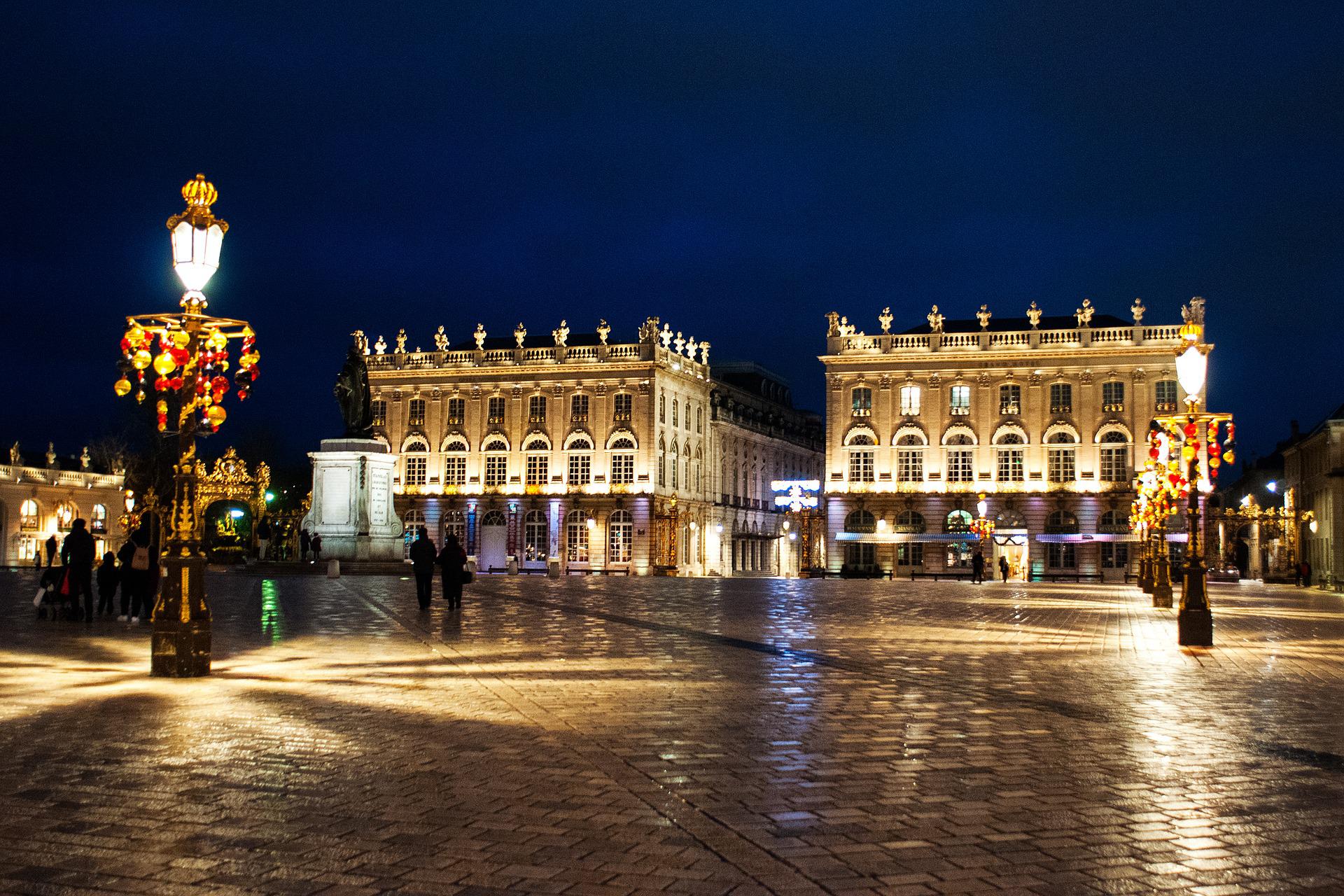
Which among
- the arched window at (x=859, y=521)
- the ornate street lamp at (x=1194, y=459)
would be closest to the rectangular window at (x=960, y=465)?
the arched window at (x=859, y=521)

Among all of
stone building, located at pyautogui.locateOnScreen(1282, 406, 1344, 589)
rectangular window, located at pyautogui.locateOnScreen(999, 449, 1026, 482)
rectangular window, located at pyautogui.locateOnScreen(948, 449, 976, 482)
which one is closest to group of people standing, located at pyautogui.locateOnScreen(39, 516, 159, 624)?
stone building, located at pyautogui.locateOnScreen(1282, 406, 1344, 589)

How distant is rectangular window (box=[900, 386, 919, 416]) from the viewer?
241 ft

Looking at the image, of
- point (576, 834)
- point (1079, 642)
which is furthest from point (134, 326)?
point (1079, 642)

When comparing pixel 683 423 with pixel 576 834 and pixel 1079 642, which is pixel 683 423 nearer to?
pixel 1079 642

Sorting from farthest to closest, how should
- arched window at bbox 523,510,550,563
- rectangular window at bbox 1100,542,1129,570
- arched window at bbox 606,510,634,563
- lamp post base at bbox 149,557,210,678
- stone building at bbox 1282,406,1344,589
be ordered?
arched window at bbox 523,510,550,563
arched window at bbox 606,510,634,563
rectangular window at bbox 1100,542,1129,570
stone building at bbox 1282,406,1344,589
lamp post base at bbox 149,557,210,678

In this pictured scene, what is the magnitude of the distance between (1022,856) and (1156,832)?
90cm

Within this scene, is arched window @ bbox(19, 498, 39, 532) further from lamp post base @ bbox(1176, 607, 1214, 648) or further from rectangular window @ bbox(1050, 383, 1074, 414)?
lamp post base @ bbox(1176, 607, 1214, 648)

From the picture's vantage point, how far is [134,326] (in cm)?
1384

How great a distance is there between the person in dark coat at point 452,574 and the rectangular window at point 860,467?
165 feet

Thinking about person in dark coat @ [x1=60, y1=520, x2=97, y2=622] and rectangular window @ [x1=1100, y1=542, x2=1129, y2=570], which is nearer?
person in dark coat @ [x1=60, y1=520, x2=97, y2=622]

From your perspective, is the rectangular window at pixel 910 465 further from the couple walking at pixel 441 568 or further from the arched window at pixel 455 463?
the couple walking at pixel 441 568

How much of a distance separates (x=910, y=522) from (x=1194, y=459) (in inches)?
1975

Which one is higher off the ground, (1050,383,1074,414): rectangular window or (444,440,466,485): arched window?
(1050,383,1074,414): rectangular window

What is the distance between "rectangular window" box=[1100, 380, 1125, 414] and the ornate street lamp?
4564 cm
